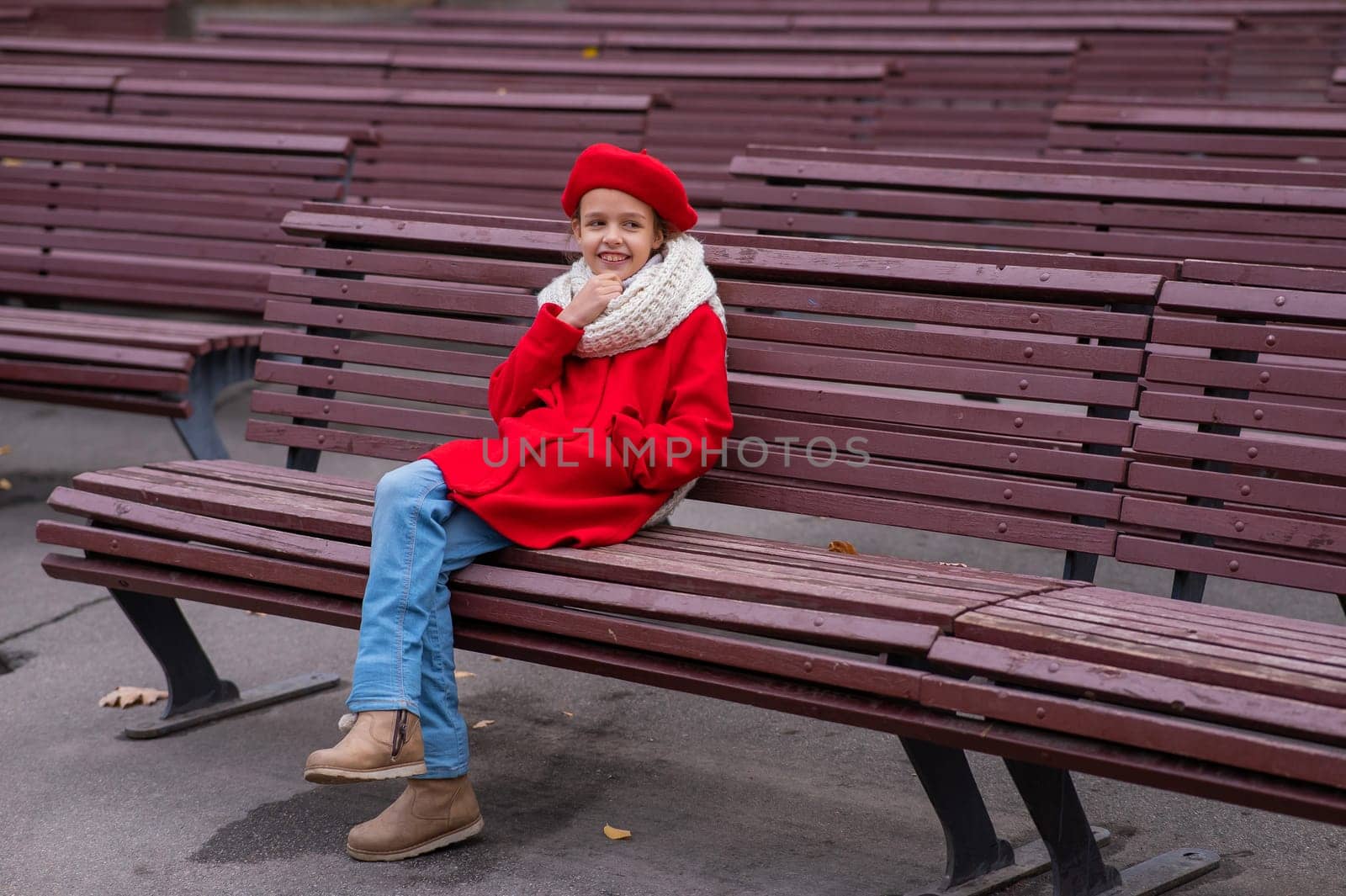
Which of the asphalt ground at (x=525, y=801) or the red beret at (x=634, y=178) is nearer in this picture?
the asphalt ground at (x=525, y=801)

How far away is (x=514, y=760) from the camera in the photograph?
3.55 m

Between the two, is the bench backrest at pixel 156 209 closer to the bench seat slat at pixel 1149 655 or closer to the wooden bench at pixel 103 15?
the bench seat slat at pixel 1149 655

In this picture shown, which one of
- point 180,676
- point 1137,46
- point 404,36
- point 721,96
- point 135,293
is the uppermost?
point 1137,46

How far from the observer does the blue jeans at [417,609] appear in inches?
115

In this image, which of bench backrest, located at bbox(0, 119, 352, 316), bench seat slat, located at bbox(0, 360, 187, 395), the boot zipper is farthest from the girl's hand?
bench backrest, located at bbox(0, 119, 352, 316)

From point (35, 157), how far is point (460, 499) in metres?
4.05

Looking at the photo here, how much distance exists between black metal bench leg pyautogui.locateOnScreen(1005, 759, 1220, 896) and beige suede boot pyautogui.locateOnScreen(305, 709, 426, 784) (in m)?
1.13

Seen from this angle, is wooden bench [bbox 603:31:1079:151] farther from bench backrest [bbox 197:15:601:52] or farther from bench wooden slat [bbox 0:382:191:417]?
bench wooden slat [bbox 0:382:191:417]

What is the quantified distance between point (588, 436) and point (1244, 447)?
1364 millimetres

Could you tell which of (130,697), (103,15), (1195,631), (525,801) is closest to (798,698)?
(1195,631)

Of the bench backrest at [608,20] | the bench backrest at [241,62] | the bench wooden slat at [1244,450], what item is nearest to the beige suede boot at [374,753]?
the bench wooden slat at [1244,450]

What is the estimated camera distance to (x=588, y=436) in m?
3.23

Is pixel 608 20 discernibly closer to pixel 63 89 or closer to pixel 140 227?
pixel 63 89

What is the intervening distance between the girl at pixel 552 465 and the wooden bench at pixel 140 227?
2012 millimetres
